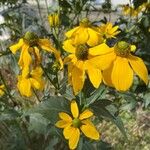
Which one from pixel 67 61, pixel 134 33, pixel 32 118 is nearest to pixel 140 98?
pixel 134 33

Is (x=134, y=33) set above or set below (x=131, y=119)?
above

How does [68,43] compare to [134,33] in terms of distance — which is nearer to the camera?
[68,43]

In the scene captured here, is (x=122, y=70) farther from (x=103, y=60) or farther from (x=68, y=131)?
(x=68, y=131)

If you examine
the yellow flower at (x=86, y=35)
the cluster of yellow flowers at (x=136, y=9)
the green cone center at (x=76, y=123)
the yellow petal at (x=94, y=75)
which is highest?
the yellow petal at (x=94, y=75)

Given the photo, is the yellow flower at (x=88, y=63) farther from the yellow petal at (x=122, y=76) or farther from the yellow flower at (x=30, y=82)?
the yellow flower at (x=30, y=82)

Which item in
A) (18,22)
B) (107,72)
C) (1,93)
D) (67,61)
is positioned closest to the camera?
(107,72)

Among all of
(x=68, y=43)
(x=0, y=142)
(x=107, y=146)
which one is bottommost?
(x=0, y=142)

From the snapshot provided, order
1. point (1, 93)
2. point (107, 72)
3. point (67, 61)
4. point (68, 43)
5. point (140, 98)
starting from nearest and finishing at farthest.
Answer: point (107, 72) < point (67, 61) < point (68, 43) < point (1, 93) < point (140, 98)

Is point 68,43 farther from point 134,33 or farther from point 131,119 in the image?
point 131,119

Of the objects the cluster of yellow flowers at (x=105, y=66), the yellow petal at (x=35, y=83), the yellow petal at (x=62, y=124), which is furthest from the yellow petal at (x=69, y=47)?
the yellow petal at (x=35, y=83)
